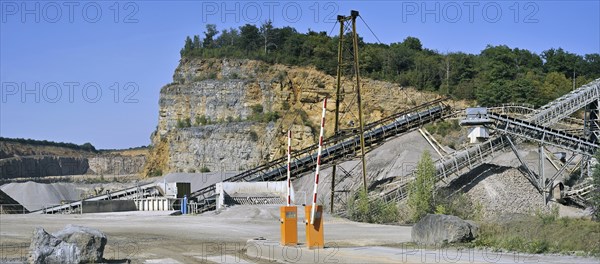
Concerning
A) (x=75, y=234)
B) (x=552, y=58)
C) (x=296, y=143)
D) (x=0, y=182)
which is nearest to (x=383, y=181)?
(x=296, y=143)

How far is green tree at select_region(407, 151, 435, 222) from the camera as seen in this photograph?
33906 millimetres

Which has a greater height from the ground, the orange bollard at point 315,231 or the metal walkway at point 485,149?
the metal walkway at point 485,149

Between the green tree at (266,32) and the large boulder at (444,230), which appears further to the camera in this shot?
the green tree at (266,32)

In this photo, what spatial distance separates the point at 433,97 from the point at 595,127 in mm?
37924

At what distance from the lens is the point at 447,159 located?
141ft

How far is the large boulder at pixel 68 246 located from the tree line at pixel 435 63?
63.9 meters

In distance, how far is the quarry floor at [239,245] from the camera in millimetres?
15195

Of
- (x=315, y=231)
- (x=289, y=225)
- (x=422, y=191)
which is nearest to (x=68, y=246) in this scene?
(x=289, y=225)

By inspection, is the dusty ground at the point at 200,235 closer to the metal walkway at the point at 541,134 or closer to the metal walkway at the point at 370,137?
the metal walkway at the point at 370,137

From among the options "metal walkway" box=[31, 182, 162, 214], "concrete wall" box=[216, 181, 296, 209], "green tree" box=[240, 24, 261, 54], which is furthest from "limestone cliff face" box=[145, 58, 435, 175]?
"concrete wall" box=[216, 181, 296, 209]

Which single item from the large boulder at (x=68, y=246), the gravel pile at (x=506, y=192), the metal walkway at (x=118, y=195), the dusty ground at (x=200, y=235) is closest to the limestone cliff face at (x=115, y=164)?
the metal walkway at (x=118, y=195)

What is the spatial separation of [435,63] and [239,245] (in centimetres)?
7612

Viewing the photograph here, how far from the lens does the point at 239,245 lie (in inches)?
856

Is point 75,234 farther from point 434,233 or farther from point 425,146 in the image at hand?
point 425,146
